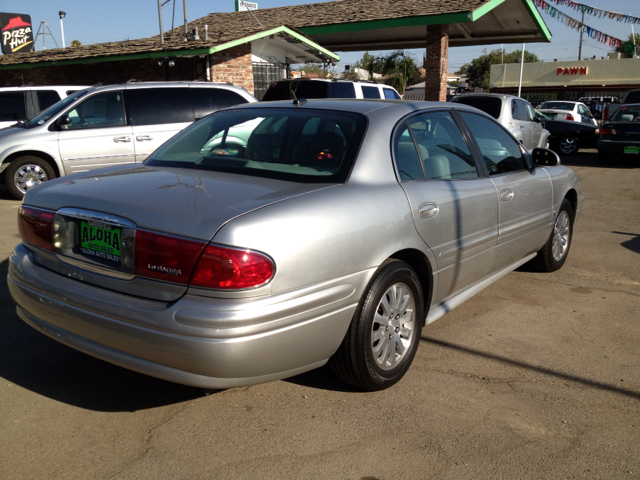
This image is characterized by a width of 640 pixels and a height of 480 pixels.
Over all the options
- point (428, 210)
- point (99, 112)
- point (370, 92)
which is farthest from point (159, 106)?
point (428, 210)

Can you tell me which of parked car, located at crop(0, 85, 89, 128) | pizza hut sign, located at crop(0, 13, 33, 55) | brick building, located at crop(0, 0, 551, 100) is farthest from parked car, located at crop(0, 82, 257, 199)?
pizza hut sign, located at crop(0, 13, 33, 55)

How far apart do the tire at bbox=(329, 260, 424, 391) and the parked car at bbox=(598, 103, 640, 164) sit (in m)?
13.3

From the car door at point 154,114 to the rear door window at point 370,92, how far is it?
207 inches

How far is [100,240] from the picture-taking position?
2.86 meters

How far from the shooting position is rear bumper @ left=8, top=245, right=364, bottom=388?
8.42 ft

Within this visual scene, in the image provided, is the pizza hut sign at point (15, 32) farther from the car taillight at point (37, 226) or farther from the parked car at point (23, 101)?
the car taillight at point (37, 226)

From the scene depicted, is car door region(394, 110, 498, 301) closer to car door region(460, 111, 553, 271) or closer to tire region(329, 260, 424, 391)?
car door region(460, 111, 553, 271)

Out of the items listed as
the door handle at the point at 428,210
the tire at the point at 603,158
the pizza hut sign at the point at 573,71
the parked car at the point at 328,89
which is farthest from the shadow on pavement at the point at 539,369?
the pizza hut sign at the point at 573,71

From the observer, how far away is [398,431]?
2.98 metres

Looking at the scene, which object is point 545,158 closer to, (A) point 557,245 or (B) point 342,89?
(A) point 557,245

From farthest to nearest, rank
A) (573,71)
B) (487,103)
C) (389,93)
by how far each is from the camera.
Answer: (573,71)
(389,93)
(487,103)

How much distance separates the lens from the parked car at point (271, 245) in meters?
2.60

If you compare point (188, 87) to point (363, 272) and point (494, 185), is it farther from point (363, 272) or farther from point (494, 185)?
point (363, 272)

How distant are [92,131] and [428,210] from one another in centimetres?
715
